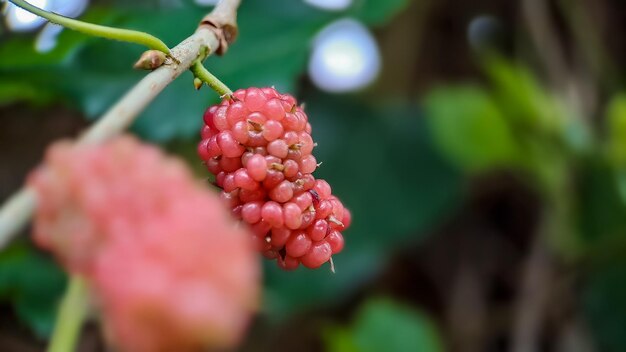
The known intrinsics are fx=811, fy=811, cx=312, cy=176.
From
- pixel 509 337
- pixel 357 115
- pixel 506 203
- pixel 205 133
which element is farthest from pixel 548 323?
pixel 205 133

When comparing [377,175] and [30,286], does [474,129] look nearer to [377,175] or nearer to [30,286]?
[377,175]

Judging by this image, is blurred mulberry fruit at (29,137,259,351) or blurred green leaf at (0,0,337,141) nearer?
blurred mulberry fruit at (29,137,259,351)

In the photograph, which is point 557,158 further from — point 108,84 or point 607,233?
point 108,84

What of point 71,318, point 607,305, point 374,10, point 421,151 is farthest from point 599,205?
point 71,318

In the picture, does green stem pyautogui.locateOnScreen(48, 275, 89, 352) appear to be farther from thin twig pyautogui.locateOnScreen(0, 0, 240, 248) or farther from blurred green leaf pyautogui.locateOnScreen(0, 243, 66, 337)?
blurred green leaf pyautogui.locateOnScreen(0, 243, 66, 337)

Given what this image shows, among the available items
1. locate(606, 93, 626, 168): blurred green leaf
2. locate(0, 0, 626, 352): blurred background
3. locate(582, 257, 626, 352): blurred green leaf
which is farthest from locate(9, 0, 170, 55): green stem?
locate(582, 257, 626, 352): blurred green leaf

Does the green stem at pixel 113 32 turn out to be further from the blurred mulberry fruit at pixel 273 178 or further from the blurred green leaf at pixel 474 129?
the blurred green leaf at pixel 474 129

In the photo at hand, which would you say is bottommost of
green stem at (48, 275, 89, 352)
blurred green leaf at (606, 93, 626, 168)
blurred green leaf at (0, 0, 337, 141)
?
green stem at (48, 275, 89, 352)
